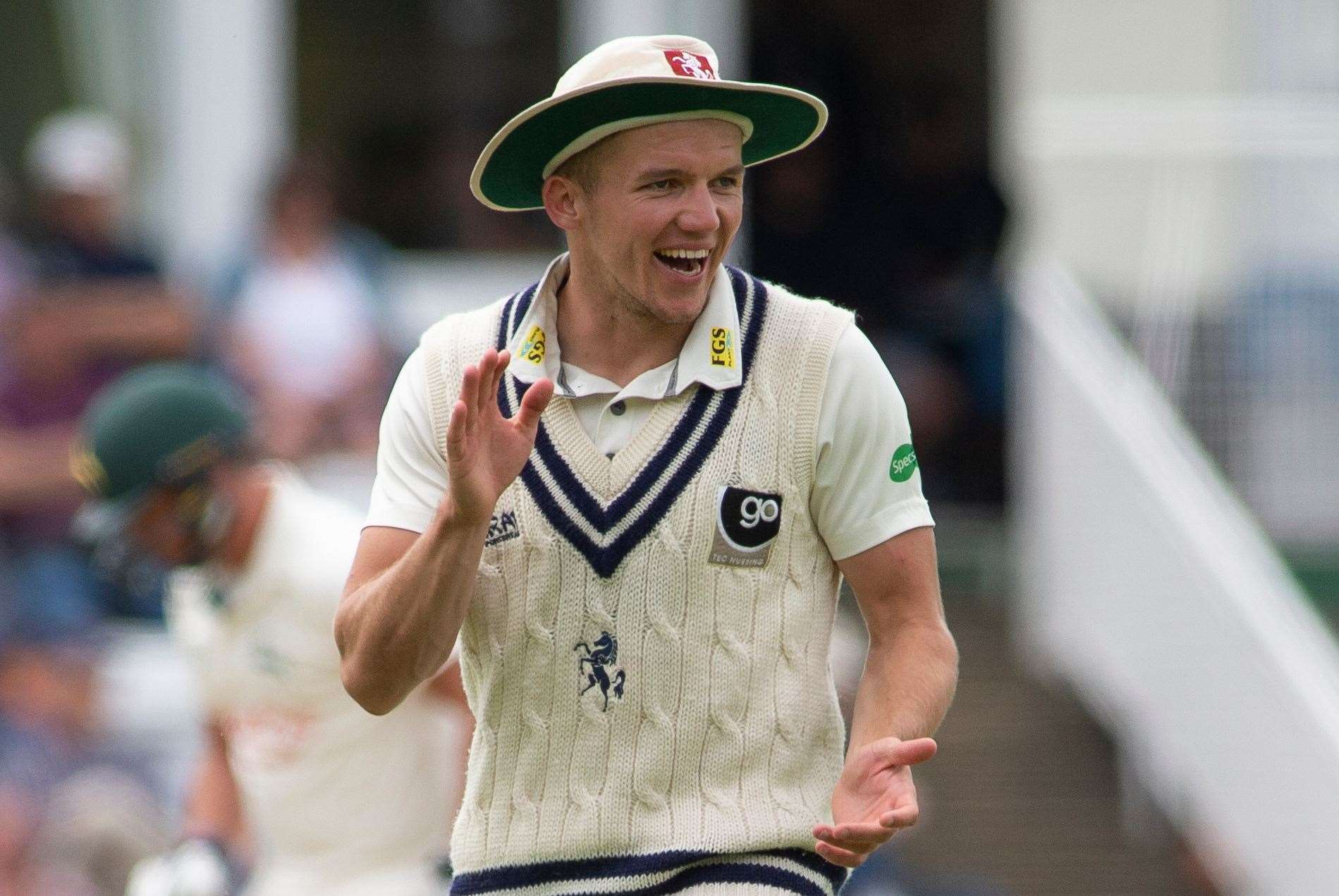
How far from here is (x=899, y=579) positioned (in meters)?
4.13

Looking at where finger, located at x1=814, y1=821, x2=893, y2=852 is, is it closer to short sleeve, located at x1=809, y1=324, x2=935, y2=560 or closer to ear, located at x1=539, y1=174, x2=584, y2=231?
short sleeve, located at x1=809, y1=324, x2=935, y2=560

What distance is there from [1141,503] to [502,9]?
4.10m

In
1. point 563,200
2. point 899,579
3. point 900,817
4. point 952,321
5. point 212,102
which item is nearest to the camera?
point 900,817

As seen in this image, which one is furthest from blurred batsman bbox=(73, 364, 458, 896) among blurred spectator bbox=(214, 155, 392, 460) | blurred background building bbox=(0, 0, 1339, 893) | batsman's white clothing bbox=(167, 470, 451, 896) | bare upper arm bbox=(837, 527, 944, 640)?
blurred spectator bbox=(214, 155, 392, 460)

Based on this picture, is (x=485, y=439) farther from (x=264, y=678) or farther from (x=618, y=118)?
(x=264, y=678)

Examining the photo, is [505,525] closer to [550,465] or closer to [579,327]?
[550,465]

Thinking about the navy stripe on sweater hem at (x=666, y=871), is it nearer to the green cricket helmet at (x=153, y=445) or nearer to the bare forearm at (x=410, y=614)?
the bare forearm at (x=410, y=614)

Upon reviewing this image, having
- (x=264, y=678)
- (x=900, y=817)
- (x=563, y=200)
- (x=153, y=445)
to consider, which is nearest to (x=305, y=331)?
(x=153, y=445)

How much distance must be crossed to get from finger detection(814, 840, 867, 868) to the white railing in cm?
596

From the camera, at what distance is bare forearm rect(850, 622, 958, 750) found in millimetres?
4043

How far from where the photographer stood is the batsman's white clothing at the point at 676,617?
4.07 m

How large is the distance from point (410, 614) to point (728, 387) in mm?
653

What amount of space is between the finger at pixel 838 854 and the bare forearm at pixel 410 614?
666mm

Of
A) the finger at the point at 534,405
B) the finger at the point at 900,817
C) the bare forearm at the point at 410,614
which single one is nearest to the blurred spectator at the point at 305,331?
the bare forearm at the point at 410,614
